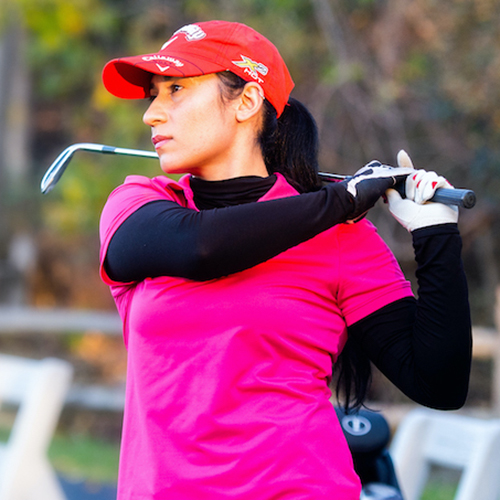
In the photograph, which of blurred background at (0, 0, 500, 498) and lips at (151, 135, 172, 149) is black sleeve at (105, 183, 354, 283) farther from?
blurred background at (0, 0, 500, 498)

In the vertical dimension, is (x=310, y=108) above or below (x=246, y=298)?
below

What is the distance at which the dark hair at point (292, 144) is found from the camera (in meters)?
1.82

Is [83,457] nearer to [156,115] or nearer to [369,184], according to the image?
[156,115]

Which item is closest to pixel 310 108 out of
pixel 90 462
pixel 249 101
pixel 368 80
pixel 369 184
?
pixel 368 80

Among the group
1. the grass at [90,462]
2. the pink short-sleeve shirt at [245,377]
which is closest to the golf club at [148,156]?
the pink short-sleeve shirt at [245,377]

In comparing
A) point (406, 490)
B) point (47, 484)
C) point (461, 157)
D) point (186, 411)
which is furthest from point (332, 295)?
point (461, 157)

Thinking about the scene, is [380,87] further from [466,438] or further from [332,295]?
[332,295]

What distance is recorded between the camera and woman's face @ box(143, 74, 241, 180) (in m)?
1.65

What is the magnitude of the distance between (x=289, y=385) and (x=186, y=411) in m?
0.21

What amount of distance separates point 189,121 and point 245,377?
57 cm

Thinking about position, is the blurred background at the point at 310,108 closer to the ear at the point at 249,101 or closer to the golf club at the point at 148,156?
the golf club at the point at 148,156

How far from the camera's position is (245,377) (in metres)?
1.49

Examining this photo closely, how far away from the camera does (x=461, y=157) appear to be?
5.96m

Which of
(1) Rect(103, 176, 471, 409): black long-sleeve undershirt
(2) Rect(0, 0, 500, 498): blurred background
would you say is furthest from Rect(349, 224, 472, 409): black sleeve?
(2) Rect(0, 0, 500, 498): blurred background
